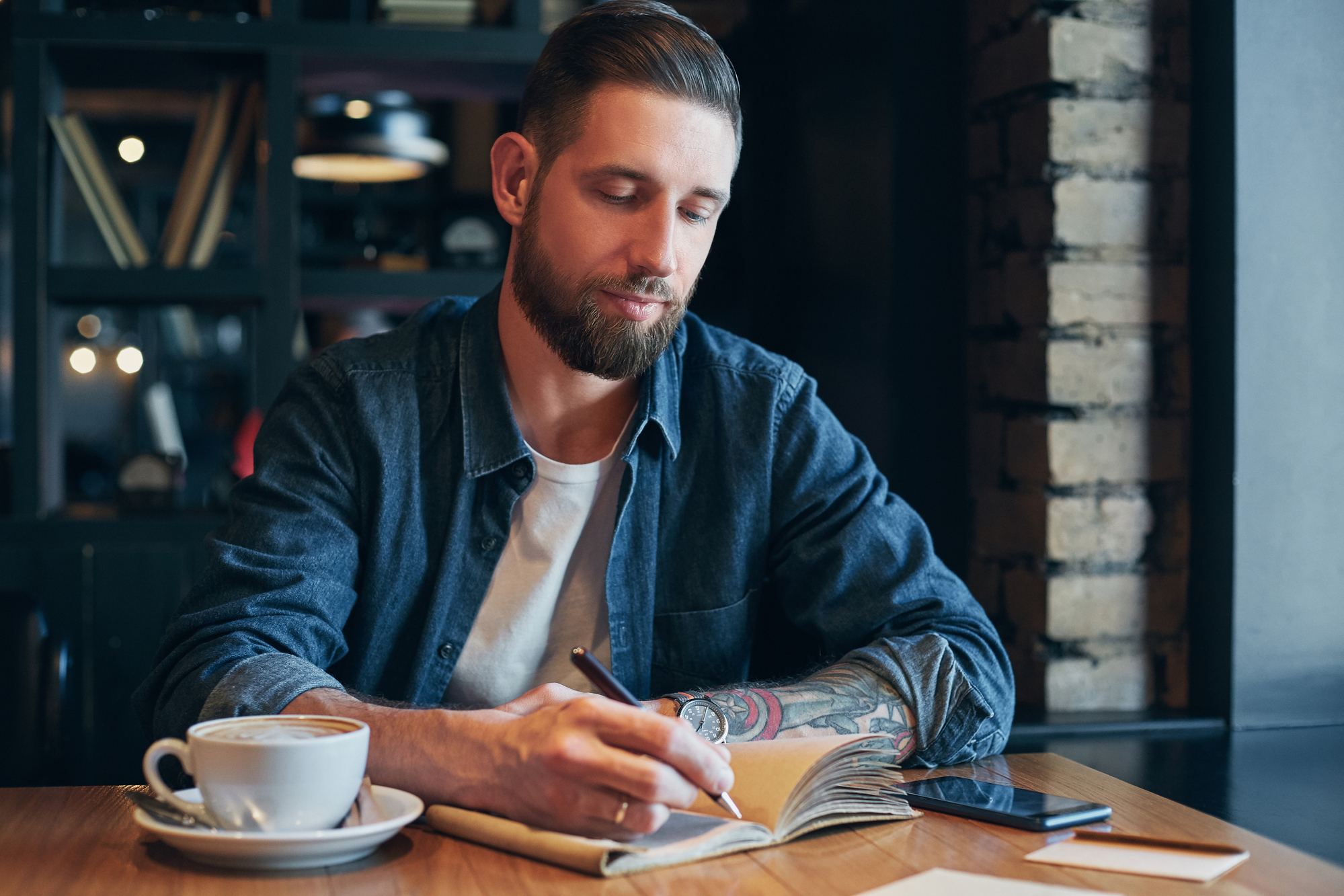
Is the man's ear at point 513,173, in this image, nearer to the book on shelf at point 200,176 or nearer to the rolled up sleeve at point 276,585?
the rolled up sleeve at point 276,585

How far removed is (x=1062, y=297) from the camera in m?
1.71

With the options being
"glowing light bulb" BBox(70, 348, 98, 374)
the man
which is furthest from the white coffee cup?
"glowing light bulb" BBox(70, 348, 98, 374)

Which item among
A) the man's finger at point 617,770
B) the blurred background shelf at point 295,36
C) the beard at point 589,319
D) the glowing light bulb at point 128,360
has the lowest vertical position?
the man's finger at point 617,770

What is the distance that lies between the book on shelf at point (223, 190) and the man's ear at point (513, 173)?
1.08m

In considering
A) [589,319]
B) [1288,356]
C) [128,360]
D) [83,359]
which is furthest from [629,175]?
[83,359]

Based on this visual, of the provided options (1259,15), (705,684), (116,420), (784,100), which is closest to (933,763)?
(705,684)

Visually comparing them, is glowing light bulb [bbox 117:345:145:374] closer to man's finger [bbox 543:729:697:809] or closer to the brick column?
the brick column

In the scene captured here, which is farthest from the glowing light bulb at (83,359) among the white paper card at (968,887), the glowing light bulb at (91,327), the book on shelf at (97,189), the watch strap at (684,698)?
the white paper card at (968,887)

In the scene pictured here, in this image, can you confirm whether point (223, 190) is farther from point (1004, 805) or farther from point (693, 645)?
point (1004, 805)

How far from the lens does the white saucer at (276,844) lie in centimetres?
74

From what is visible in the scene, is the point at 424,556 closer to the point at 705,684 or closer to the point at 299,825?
the point at 705,684

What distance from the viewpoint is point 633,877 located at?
749 millimetres

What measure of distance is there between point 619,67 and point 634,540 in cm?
51

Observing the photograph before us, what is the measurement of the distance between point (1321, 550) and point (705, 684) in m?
0.91
